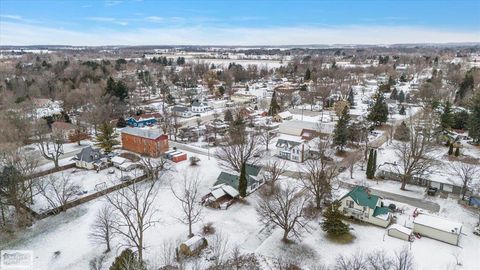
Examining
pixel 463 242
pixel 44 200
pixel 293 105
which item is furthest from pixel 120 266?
pixel 293 105

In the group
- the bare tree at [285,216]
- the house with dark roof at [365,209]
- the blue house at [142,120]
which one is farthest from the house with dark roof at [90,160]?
the house with dark roof at [365,209]

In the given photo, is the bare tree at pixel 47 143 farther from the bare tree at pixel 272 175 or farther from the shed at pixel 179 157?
the bare tree at pixel 272 175

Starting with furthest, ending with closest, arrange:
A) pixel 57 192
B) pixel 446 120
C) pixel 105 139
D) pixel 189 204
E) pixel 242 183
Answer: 1. pixel 446 120
2. pixel 105 139
3. pixel 242 183
4. pixel 57 192
5. pixel 189 204

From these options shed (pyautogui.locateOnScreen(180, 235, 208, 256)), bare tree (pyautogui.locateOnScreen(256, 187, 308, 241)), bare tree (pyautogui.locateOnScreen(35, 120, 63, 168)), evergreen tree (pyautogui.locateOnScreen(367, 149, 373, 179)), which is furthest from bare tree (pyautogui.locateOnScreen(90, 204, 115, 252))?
evergreen tree (pyautogui.locateOnScreen(367, 149, 373, 179))

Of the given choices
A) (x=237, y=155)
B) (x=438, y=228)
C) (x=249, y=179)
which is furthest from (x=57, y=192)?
(x=438, y=228)

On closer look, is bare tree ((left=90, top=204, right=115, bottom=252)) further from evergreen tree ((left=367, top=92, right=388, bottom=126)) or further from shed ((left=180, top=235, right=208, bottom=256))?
evergreen tree ((left=367, top=92, right=388, bottom=126))

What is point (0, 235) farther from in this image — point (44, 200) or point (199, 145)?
point (199, 145)

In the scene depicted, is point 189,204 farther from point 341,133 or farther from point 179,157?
point 341,133
